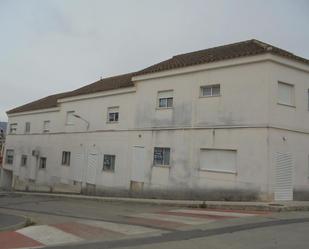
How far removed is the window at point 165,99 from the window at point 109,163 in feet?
16.9

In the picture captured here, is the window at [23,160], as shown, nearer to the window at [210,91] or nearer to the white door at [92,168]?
the white door at [92,168]

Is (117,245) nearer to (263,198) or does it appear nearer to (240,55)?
→ (263,198)

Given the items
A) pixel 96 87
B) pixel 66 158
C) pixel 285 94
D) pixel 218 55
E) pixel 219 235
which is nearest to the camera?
pixel 219 235

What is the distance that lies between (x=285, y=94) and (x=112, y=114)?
11.8 metres

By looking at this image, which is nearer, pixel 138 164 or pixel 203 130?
pixel 203 130

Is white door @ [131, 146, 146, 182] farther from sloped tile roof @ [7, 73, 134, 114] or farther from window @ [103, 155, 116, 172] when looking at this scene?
sloped tile roof @ [7, 73, 134, 114]

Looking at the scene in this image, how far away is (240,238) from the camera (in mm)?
10164

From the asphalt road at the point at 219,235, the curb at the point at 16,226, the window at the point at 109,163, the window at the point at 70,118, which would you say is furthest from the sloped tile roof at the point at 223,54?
the curb at the point at 16,226

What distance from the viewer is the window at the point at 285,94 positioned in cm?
1973

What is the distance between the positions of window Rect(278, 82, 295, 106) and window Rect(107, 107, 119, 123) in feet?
36.3

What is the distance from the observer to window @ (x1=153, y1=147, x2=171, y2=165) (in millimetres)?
23119

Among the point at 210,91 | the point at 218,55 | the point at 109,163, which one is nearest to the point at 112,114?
the point at 109,163

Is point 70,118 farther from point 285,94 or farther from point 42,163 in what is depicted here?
point 285,94

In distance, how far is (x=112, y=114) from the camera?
91.3ft
